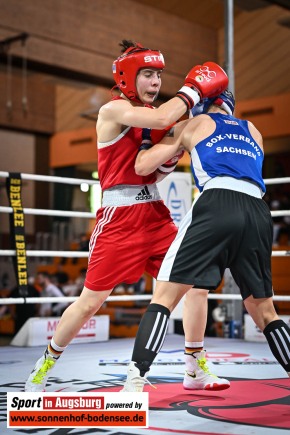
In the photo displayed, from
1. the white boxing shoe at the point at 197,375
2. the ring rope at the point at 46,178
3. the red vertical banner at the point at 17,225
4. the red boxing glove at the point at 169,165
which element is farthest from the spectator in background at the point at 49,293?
the red boxing glove at the point at 169,165

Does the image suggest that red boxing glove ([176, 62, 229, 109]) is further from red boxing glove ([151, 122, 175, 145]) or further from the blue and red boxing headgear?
red boxing glove ([151, 122, 175, 145])

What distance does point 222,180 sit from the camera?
2.23 metres

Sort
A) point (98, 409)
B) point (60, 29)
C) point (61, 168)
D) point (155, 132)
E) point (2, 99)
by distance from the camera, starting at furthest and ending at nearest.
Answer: point (61, 168) → point (2, 99) → point (60, 29) → point (155, 132) → point (98, 409)

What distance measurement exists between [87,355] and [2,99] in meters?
10.5

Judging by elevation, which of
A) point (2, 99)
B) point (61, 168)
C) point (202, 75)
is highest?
point (2, 99)

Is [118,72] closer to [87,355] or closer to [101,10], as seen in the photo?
[87,355]

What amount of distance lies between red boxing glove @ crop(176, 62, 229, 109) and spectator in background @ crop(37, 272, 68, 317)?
6.35m

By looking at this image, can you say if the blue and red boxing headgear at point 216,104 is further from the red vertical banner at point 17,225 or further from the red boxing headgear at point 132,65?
the red vertical banner at point 17,225

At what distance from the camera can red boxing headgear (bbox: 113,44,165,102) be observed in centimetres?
252

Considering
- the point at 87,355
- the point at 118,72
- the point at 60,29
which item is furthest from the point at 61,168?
the point at 118,72

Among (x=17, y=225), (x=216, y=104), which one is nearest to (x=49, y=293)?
(x=17, y=225)

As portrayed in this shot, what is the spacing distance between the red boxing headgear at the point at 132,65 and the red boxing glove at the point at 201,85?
252 millimetres

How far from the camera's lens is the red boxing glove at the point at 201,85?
7.57ft

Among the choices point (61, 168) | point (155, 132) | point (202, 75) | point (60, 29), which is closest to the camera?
point (202, 75)
